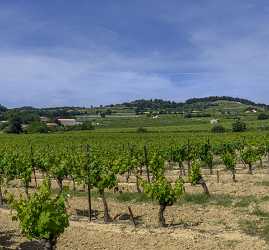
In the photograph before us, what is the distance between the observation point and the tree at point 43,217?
48.0 ft

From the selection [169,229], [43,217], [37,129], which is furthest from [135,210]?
[37,129]

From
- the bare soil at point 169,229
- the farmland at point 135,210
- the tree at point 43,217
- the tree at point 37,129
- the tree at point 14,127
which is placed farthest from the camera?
the tree at point 14,127

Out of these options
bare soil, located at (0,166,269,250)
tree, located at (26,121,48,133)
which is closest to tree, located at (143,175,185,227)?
bare soil, located at (0,166,269,250)

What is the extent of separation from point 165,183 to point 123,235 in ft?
10.6

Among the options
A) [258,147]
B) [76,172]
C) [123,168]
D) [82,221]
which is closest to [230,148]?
[258,147]

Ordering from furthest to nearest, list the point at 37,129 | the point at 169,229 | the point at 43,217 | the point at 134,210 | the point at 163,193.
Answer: the point at 37,129 → the point at 134,210 → the point at 163,193 → the point at 169,229 → the point at 43,217

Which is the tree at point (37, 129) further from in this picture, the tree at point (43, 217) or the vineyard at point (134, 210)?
the tree at point (43, 217)

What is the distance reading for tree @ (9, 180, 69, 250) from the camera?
14625 millimetres

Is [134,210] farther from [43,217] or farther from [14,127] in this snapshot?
[14,127]

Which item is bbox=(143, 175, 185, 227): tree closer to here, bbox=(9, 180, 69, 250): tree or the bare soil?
the bare soil

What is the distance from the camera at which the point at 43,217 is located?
47.6ft

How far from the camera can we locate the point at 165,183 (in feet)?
68.1

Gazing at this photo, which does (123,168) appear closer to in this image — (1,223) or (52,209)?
(1,223)

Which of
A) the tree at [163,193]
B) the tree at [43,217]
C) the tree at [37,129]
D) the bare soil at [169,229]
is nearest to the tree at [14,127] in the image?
the tree at [37,129]
